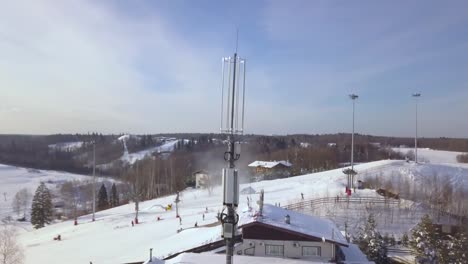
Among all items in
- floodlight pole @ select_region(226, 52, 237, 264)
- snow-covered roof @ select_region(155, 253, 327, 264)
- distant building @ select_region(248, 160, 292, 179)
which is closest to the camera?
floodlight pole @ select_region(226, 52, 237, 264)

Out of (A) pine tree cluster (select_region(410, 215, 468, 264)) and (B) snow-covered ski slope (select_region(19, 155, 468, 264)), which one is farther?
(B) snow-covered ski slope (select_region(19, 155, 468, 264))

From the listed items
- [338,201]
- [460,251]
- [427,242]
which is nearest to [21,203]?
[338,201]

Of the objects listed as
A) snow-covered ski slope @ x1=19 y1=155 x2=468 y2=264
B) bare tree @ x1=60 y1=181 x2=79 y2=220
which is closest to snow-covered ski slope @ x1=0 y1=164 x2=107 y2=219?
bare tree @ x1=60 y1=181 x2=79 y2=220

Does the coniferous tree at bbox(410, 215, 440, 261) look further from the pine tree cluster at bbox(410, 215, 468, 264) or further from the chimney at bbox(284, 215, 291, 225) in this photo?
the chimney at bbox(284, 215, 291, 225)

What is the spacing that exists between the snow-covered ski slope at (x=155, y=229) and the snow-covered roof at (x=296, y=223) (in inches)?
67.7

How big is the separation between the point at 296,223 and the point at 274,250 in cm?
162

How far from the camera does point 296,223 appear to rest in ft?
55.6

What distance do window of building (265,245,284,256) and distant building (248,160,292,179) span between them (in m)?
46.2

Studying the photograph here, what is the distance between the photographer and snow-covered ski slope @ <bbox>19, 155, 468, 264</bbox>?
23.8 metres

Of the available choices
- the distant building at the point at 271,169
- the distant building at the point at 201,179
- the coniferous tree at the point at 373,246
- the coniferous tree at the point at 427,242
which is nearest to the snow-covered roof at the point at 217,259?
the coniferous tree at the point at 373,246

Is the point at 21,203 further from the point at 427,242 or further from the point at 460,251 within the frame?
the point at 460,251

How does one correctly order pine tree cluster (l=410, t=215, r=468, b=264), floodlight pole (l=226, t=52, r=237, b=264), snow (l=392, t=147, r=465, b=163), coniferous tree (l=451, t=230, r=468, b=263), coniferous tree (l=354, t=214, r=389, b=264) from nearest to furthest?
floodlight pole (l=226, t=52, r=237, b=264), coniferous tree (l=451, t=230, r=468, b=263), pine tree cluster (l=410, t=215, r=468, b=264), coniferous tree (l=354, t=214, r=389, b=264), snow (l=392, t=147, r=465, b=163)

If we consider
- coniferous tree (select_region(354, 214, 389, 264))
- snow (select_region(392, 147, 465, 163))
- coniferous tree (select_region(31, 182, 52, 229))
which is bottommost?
coniferous tree (select_region(31, 182, 52, 229))

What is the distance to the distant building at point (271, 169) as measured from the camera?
207 ft
